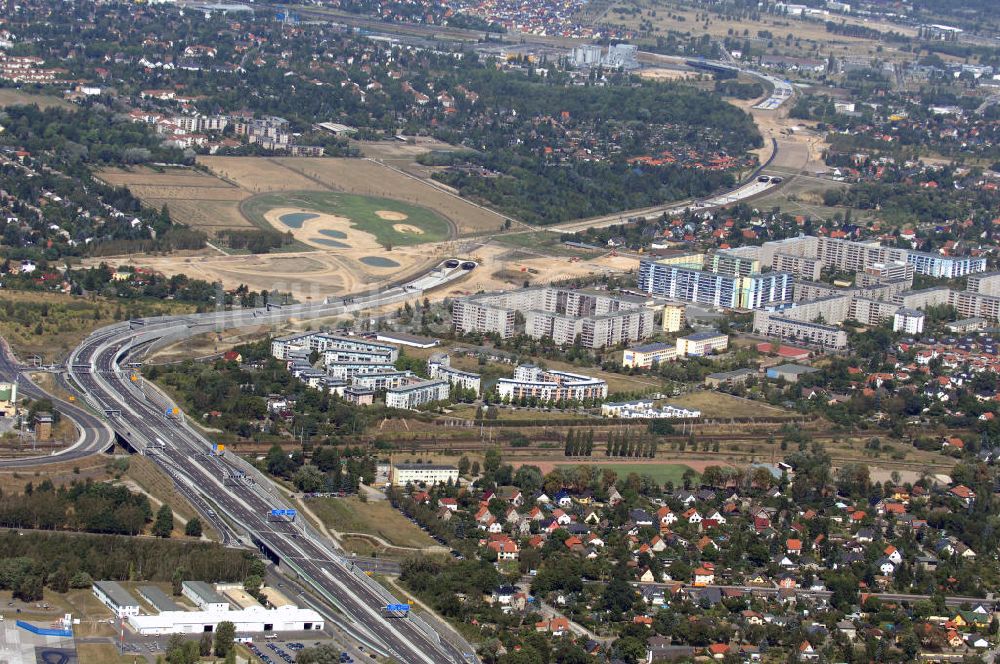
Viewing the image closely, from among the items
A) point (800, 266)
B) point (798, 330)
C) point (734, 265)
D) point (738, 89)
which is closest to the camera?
point (798, 330)

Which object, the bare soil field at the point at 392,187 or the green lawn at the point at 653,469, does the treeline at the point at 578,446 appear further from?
the bare soil field at the point at 392,187

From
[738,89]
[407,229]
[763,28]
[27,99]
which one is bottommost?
[407,229]

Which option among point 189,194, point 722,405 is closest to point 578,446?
point 722,405

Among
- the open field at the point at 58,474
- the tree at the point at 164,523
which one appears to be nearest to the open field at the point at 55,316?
the open field at the point at 58,474

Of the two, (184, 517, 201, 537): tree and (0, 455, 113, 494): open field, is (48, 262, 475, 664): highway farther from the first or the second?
(0, 455, 113, 494): open field

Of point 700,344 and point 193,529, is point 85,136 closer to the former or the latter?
point 700,344

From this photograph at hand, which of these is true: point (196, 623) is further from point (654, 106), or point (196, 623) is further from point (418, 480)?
point (654, 106)

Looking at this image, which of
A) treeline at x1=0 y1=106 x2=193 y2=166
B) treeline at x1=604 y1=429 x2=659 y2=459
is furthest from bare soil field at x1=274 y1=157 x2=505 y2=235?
treeline at x1=604 y1=429 x2=659 y2=459
